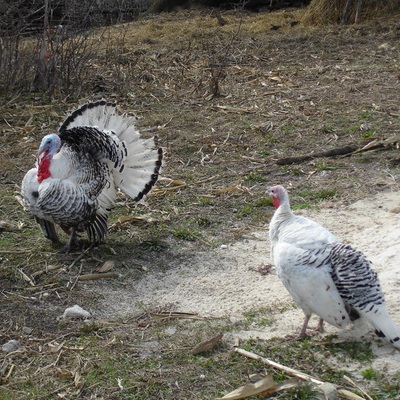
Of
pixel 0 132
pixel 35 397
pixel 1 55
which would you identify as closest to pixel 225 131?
pixel 0 132

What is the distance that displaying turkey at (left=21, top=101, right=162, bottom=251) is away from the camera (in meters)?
6.42

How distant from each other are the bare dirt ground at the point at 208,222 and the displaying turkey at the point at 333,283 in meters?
0.24

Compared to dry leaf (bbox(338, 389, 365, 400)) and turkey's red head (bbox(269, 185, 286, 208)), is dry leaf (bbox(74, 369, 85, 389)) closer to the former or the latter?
dry leaf (bbox(338, 389, 365, 400))

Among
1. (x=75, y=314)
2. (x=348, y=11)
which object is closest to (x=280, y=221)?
(x=75, y=314)

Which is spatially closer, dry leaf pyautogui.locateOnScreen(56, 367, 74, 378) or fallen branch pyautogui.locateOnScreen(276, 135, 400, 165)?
dry leaf pyautogui.locateOnScreen(56, 367, 74, 378)

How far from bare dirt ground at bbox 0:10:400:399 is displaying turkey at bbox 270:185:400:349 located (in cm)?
24

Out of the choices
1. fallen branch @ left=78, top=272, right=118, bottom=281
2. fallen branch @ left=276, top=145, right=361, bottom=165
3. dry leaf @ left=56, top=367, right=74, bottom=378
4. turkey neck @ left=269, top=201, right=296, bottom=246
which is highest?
turkey neck @ left=269, top=201, right=296, bottom=246

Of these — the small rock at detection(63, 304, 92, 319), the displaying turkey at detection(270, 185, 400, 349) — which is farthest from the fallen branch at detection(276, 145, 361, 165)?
the small rock at detection(63, 304, 92, 319)

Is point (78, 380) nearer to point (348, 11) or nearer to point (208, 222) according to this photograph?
point (208, 222)

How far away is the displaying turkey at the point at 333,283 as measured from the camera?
487 cm

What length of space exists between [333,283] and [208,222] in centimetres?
251

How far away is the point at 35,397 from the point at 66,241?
2.43 meters

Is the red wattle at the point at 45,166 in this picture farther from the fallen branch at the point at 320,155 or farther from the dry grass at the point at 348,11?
the dry grass at the point at 348,11

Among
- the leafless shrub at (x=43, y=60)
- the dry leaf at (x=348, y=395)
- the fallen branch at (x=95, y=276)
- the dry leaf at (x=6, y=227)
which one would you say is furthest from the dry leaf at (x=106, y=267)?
the leafless shrub at (x=43, y=60)
